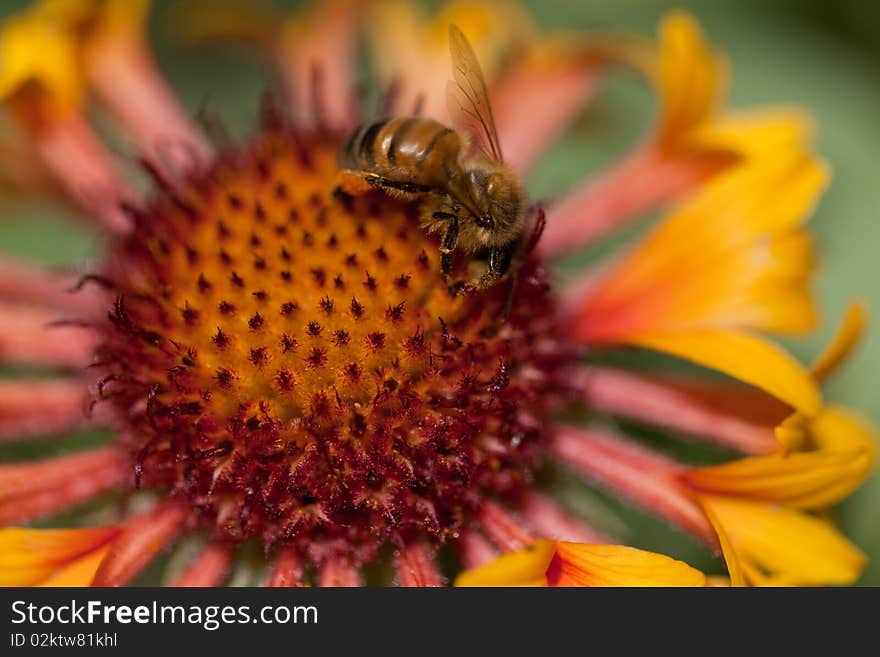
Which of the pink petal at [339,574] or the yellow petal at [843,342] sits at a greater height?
the yellow petal at [843,342]

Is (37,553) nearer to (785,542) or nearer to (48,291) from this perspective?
(48,291)

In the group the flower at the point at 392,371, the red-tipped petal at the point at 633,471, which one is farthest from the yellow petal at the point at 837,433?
the red-tipped petal at the point at 633,471

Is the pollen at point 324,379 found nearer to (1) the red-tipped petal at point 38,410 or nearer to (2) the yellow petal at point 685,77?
(1) the red-tipped petal at point 38,410

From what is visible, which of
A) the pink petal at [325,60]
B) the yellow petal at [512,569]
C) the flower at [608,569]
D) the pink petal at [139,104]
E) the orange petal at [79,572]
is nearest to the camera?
the yellow petal at [512,569]

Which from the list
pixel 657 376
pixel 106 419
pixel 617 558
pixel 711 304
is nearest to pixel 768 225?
pixel 711 304

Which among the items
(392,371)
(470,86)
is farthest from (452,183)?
(392,371)

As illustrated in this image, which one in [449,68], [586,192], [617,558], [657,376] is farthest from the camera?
[449,68]

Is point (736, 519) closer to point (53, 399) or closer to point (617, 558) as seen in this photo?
point (617, 558)

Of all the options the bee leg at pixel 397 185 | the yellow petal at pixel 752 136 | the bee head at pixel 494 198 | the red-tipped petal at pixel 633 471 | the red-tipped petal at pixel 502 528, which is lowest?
the red-tipped petal at pixel 502 528
